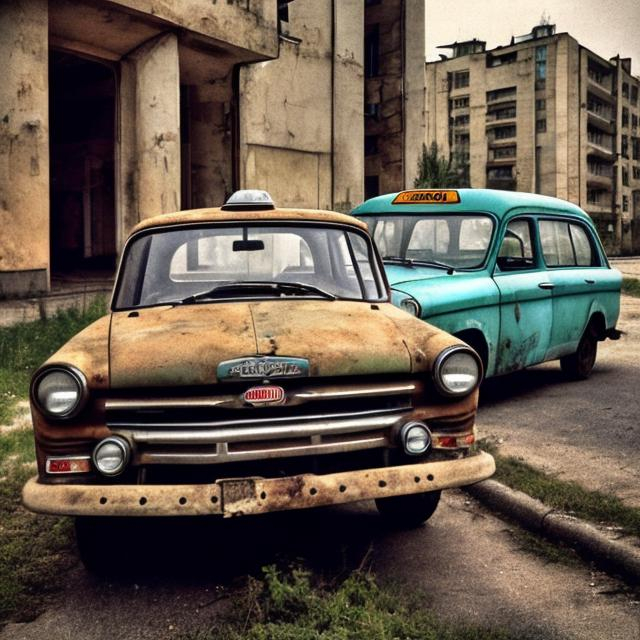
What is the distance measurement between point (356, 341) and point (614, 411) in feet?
14.1

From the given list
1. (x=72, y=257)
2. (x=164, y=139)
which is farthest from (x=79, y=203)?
(x=164, y=139)

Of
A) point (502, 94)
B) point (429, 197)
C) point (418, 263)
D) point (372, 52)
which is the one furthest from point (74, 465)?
point (502, 94)

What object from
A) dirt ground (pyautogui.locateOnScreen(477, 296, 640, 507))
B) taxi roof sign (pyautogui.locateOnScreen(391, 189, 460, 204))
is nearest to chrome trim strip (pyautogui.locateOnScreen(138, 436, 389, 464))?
dirt ground (pyautogui.locateOnScreen(477, 296, 640, 507))

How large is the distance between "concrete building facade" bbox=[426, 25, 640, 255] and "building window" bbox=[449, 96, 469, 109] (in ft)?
0.28

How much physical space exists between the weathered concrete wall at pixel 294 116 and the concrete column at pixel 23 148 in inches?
253

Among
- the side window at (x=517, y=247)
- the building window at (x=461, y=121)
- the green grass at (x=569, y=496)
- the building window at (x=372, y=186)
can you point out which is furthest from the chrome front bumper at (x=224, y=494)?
the building window at (x=461, y=121)

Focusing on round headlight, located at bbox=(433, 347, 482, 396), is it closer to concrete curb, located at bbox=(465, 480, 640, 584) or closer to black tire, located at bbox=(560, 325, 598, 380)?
concrete curb, located at bbox=(465, 480, 640, 584)

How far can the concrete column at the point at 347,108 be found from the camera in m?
21.1

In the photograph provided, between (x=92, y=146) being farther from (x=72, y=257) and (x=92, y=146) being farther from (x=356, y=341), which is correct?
(x=356, y=341)

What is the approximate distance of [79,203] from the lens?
2162cm

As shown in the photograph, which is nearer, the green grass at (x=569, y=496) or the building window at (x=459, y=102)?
the green grass at (x=569, y=496)

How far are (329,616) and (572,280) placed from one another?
579 centimetres

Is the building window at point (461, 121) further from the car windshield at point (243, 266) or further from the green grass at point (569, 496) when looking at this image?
the car windshield at point (243, 266)

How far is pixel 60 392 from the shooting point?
3332mm
